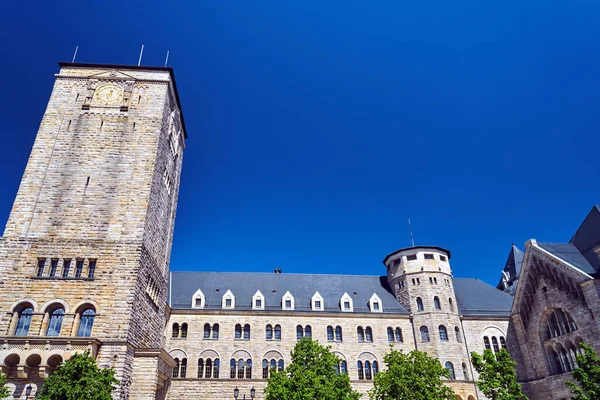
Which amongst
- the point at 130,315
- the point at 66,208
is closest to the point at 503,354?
the point at 130,315

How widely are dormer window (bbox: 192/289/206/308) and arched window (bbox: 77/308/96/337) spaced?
1856 centimetres

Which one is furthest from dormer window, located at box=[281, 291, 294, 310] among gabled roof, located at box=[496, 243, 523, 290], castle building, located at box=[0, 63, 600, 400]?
gabled roof, located at box=[496, 243, 523, 290]

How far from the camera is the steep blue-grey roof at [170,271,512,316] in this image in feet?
152

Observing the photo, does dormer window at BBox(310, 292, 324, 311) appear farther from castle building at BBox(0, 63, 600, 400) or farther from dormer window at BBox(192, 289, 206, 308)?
Result: dormer window at BBox(192, 289, 206, 308)

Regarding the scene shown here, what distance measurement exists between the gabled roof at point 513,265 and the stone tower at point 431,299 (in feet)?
83.1

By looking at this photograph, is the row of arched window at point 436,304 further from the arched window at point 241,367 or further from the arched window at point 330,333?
the arched window at point 241,367

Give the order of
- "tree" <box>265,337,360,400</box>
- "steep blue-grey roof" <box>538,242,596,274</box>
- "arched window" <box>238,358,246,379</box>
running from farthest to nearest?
"arched window" <box>238,358,246,379</box>
"steep blue-grey roof" <box>538,242,596,274</box>
"tree" <box>265,337,360,400</box>

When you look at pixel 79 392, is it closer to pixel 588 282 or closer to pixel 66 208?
pixel 66 208

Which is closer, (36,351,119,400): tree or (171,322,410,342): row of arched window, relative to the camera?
(36,351,119,400): tree

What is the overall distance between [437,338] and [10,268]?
39.0 meters

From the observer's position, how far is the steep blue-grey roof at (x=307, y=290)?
152 ft

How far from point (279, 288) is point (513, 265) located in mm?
42983

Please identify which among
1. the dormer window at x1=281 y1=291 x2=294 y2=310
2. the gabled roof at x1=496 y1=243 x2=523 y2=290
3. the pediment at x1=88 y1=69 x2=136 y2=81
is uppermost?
the pediment at x1=88 y1=69 x2=136 y2=81

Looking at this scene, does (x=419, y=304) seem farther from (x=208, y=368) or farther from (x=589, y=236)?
(x=208, y=368)
